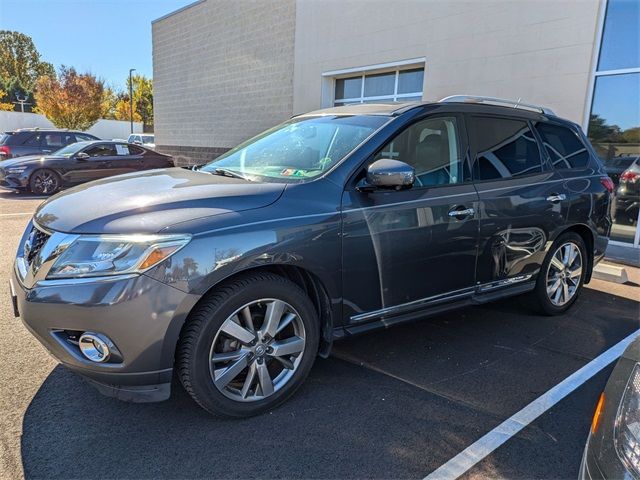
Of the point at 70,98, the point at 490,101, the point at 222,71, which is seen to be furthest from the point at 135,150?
the point at 70,98

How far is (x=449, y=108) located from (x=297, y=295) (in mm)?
1927

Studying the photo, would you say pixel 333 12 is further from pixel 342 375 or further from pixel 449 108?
pixel 342 375

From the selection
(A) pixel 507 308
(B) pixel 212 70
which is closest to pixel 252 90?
(B) pixel 212 70

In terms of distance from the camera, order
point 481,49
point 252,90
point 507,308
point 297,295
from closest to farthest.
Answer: point 297,295 → point 507,308 → point 481,49 → point 252,90

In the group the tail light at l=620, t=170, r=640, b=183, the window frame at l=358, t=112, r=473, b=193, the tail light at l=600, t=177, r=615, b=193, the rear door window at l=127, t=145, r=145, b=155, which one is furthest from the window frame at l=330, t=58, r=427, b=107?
the window frame at l=358, t=112, r=473, b=193

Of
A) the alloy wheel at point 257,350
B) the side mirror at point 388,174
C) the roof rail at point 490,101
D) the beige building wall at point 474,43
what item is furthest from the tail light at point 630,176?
the alloy wheel at point 257,350

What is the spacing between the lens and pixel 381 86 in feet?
36.7

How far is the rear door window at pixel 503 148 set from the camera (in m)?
3.76

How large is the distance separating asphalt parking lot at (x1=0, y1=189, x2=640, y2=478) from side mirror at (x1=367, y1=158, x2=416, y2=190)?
4.34 ft

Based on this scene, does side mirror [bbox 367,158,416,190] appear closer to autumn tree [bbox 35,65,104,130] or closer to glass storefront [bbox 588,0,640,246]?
glass storefront [bbox 588,0,640,246]

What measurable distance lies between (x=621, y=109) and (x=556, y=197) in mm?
4605

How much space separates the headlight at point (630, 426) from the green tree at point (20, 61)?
74504mm

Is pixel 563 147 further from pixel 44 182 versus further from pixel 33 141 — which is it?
pixel 33 141

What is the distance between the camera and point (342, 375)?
328cm
